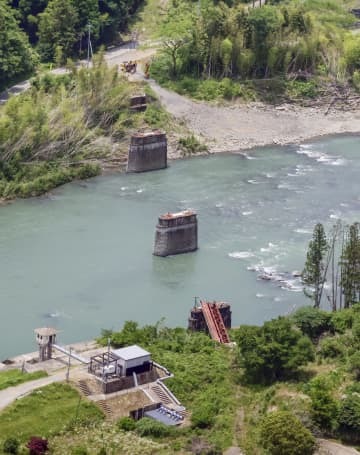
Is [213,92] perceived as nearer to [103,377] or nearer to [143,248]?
[143,248]

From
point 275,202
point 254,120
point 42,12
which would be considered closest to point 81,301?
point 275,202

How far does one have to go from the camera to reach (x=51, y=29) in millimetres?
103688

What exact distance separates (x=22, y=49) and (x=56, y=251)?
3423 centimetres

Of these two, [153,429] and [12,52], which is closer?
[153,429]

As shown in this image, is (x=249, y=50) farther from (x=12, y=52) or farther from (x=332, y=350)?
(x=332, y=350)

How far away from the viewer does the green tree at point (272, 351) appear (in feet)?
152

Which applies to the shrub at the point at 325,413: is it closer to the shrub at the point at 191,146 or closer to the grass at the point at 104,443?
the grass at the point at 104,443

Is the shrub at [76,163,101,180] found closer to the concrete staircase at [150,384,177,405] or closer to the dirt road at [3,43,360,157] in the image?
the dirt road at [3,43,360,157]

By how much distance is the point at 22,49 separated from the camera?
98.6m

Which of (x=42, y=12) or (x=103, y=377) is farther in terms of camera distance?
(x=42, y=12)

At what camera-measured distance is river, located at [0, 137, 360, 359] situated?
197 ft

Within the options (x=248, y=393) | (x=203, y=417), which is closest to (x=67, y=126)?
(x=248, y=393)

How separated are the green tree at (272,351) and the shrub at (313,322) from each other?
325cm

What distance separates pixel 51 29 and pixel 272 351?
207ft
